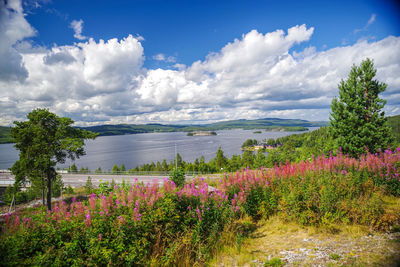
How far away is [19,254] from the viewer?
9.54 ft

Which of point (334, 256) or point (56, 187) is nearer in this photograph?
point (334, 256)

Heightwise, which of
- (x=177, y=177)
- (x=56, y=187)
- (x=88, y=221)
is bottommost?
(x=56, y=187)

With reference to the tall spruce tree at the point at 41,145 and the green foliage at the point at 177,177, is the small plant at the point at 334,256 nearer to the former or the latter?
the green foliage at the point at 177,177

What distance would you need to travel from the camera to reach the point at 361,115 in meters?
14.2

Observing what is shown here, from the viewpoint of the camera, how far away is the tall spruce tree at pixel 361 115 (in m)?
13.7

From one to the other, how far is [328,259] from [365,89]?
15612mm

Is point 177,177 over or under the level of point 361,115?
under

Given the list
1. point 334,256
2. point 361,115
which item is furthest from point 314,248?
point 361,115

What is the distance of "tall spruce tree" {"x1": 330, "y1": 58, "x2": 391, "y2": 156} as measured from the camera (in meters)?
13.7

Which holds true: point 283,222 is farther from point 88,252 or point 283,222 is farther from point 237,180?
point 88,252

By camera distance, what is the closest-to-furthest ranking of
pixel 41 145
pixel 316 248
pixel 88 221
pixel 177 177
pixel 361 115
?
pixel 88 221 < pixel 316 248 < pixel 177 177 < pixel 361 115 < pixel 41 145

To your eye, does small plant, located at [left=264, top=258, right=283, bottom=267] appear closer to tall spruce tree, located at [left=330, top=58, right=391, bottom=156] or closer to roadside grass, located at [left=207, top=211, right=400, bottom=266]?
roadside grass, located at [left=207, top=211, right=400, bottom=266]

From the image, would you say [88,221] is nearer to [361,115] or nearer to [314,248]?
[314,248]

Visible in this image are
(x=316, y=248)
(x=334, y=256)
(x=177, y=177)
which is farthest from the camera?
(x=177, y=177)
